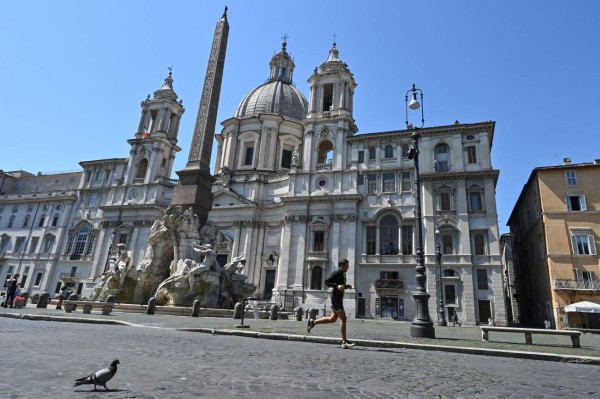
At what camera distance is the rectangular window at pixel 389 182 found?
37.6m

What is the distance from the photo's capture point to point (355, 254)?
36.6 m

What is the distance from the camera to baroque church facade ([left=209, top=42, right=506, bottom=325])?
3309 cm

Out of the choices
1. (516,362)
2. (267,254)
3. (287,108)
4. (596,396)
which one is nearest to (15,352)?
(596,396)

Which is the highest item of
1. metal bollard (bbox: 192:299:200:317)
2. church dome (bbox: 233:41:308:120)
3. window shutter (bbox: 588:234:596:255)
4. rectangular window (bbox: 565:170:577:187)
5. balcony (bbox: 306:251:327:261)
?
church dome (bbox: 233:41:308:120)

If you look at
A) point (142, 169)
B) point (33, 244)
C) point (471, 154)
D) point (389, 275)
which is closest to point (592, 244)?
point (471, 154)

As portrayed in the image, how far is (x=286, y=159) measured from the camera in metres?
50.7

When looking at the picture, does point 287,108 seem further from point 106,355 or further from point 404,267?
point 106,355

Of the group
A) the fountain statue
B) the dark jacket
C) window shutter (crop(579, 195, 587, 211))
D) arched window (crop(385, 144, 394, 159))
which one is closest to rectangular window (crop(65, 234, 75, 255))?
the fountain statue

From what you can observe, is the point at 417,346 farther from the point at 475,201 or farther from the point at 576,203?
the point at 475,201

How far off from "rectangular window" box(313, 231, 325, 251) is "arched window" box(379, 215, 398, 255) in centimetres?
574

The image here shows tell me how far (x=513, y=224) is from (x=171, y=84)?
4973cm

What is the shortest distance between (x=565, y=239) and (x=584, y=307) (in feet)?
19.0

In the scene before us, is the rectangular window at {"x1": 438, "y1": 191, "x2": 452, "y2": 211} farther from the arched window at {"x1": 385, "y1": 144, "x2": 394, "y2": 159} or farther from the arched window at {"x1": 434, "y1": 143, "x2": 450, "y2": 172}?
the arched window at {"x1": 385, "y1": 144, "x2": 394, "y2": 159}

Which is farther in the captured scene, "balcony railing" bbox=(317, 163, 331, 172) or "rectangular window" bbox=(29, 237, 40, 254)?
"rectangular window" bbox=(29, 237, 40, 254)
